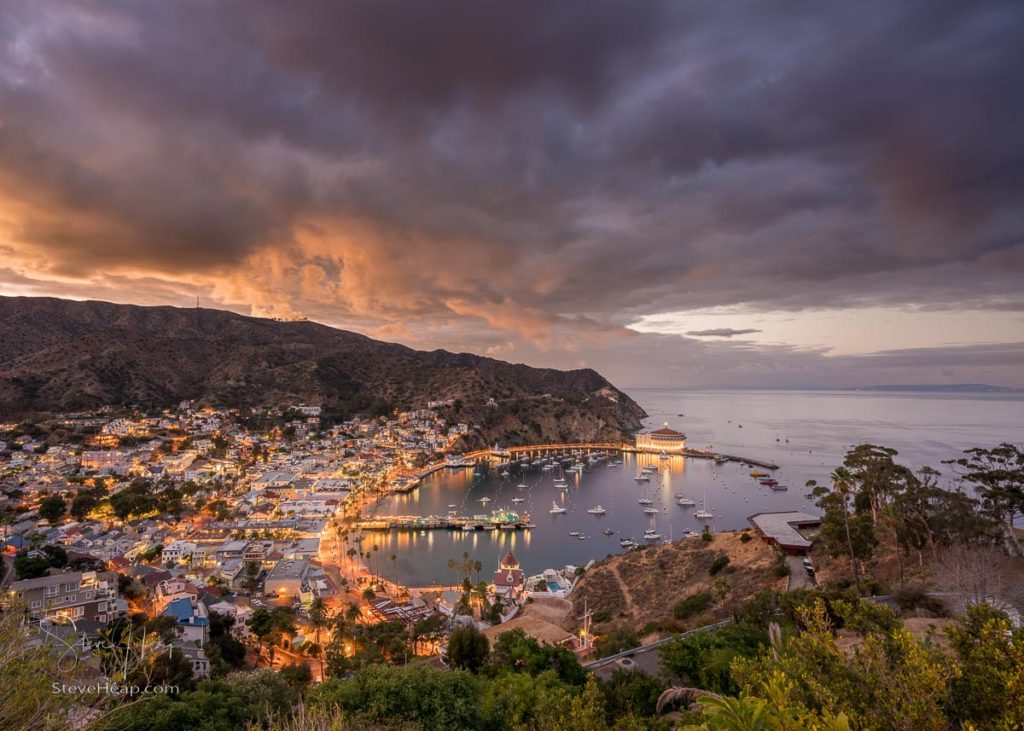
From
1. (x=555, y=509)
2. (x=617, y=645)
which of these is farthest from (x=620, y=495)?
(x=617, y=645)

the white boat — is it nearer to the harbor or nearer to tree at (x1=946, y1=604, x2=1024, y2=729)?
the harbor

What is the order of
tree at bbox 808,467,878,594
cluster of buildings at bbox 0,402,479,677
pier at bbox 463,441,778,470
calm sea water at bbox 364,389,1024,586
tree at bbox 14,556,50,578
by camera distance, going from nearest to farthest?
tree at bbox 808,467,878,594 → cluster of buildings at bbox 0,402,479,677 → tree at bbox 14,556,50,578 → calm sea water at bbox 364,389,1024,586 → pier at bbox 463,441,778,470

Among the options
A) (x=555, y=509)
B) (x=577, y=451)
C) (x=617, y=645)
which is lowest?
(x=555, y=509)

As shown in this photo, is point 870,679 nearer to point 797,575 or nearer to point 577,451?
point 797,575

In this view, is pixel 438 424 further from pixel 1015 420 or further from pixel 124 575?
pixel 1015 420

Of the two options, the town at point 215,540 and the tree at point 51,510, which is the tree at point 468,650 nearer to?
the town at point 215,540

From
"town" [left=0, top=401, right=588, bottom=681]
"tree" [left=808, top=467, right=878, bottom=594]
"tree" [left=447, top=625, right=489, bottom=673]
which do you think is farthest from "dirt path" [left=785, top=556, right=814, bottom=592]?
"tree" [left=447, top=625, right=489, bottom=673]

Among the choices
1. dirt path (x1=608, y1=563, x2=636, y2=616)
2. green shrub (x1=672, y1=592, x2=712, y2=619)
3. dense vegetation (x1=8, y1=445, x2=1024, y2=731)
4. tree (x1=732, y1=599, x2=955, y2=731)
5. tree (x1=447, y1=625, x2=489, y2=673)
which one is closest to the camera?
tree (x1=732, y1=599, x2=955, y2=731)
